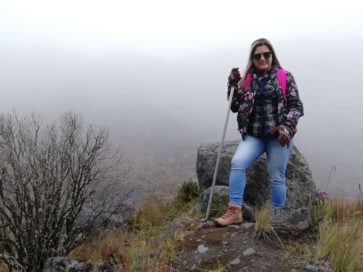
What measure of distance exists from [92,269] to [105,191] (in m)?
6.65

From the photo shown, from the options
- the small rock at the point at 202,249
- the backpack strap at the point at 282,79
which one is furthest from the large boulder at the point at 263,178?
the small rock at the point at 202,249

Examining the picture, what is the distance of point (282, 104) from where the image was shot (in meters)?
5.19

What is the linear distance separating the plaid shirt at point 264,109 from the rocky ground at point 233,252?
45.0 inches

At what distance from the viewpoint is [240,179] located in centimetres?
508

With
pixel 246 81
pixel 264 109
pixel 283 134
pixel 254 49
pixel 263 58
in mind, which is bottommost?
pixel 283 134

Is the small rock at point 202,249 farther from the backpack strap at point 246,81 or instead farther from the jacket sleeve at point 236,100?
the backpack strap at point 246,81

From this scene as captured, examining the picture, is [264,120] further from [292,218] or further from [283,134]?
[292,218]

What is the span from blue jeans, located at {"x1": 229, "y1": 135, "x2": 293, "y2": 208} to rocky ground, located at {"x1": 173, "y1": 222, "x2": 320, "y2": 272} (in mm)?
427

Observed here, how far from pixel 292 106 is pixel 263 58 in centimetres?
67

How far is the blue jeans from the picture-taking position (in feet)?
16.7

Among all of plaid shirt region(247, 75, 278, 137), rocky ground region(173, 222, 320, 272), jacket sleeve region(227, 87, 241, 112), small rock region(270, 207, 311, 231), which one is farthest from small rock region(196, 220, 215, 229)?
jacket sleeve region(227, 87, 241, 112)

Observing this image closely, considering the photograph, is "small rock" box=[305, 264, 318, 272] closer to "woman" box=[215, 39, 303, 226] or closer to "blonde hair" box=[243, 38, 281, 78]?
"woman" box=[215, 39, 303, 226]

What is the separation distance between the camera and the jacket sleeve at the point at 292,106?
508cm

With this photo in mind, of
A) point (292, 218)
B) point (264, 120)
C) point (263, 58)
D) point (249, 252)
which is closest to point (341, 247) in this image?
point (292, 218)
